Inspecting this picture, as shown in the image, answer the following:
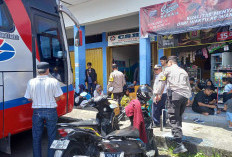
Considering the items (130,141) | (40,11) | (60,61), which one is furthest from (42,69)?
(130,141)

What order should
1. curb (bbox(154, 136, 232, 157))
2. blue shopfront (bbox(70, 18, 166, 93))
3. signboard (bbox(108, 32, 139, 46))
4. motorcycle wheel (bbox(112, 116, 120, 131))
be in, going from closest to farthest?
1. curb (bbox(154, 136, 232, 157))
2. motorcycle wheel (bbox(112, 116, 120, 131))
3. blue shopfront (bbox(70, 18, 166, 93))
4. signboard (bbox(108, 32, 139, 46))

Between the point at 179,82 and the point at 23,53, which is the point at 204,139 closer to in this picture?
the point at 179,82

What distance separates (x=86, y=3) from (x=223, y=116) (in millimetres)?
6545

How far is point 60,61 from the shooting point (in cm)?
429

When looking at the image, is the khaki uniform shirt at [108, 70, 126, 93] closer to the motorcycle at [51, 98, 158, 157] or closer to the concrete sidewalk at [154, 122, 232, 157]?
the concrete sidewalk at [154, 122, 232, 157]

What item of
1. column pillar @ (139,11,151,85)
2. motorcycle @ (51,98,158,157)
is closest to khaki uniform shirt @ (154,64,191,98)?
motorcycle @ (51,98,158,157)

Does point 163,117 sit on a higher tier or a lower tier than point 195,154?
higher

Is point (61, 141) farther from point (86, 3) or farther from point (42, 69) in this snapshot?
point (86, 3)

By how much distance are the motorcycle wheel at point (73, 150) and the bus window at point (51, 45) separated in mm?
1781

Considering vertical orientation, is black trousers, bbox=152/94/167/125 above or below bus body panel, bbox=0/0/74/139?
below

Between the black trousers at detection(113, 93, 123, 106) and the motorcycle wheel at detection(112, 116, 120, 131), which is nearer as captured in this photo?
the motorcycle wheel at detection(112, 116, 120, 131)

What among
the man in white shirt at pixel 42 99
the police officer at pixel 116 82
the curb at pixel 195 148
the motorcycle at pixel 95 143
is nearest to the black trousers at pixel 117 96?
the police officer at pixel 116 82

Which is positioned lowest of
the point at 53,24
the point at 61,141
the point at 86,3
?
the point at 61,141

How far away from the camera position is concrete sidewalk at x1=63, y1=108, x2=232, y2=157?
11.8 feet
